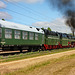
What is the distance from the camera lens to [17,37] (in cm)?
1548

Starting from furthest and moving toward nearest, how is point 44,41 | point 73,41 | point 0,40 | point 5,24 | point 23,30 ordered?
point 73,41 < point 44,41 < point 23,30 < point 5,24 < point 0,40

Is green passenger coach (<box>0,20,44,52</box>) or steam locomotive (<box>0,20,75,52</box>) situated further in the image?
steam locomotive (<box>0,20,75,52</box>)

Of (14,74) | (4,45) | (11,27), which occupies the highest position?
(11,27)

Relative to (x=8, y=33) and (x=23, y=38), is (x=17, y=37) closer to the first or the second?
(x=23, y=38)

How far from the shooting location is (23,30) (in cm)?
1642

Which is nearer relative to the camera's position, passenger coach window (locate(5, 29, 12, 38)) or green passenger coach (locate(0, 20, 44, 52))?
A: green passenger coach (locate(0, 20, 44, 52))

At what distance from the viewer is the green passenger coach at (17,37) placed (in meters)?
13.8

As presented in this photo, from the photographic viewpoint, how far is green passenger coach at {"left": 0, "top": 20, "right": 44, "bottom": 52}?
13.8 meters

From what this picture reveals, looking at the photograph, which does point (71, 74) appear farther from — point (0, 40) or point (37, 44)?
point (37, 44)

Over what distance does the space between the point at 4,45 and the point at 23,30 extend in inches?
148

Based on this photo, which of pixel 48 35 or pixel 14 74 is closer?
pixel 14 74

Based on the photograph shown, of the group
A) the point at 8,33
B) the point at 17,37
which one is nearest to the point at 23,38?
the point at 17,37

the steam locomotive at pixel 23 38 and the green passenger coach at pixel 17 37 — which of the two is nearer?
the green passenger coach at pixel 17 37

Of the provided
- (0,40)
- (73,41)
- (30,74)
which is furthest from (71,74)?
(73,41)
